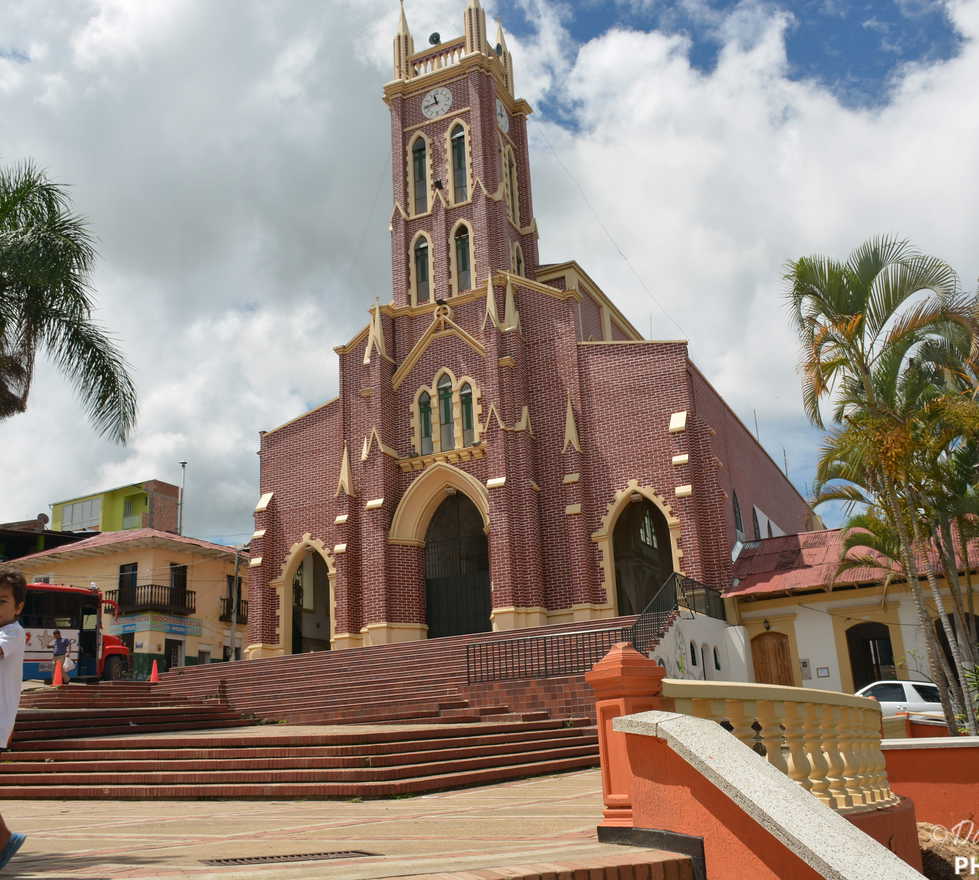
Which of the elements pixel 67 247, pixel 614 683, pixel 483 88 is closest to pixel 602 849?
pixel 614 683

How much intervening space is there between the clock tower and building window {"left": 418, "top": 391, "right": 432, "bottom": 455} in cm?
339

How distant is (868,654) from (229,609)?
86.9ft

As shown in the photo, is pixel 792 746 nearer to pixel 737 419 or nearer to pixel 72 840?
pixel 72 840

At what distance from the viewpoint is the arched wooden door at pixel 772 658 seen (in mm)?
23625

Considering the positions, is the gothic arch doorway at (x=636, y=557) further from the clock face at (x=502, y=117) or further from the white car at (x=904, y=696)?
the clock face at (x=502, y=117)

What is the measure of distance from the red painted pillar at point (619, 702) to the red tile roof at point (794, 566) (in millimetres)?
17323

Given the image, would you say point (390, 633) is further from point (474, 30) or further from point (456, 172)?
point (474, 30)

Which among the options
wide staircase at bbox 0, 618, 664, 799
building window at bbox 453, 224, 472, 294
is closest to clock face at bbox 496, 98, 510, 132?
building window at bbox 453, 224, 472, 294

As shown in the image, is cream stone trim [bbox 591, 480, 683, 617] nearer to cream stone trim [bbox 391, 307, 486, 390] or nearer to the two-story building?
cream stone trim [bbox 391, 307, 486, 390]

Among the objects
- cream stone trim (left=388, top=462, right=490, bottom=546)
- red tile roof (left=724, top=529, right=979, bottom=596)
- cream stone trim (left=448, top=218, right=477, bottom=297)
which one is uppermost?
cream stone trim (left=448, top=218, right=477, bottom=297)

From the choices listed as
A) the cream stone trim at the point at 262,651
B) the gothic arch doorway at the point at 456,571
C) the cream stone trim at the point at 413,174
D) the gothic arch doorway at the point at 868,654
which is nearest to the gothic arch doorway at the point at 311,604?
the cream stone trim at the point at 262,651

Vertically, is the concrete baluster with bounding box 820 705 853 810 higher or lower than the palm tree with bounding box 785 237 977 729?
lower

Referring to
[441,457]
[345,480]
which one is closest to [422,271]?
[441,457]

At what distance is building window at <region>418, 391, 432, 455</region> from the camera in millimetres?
28953
